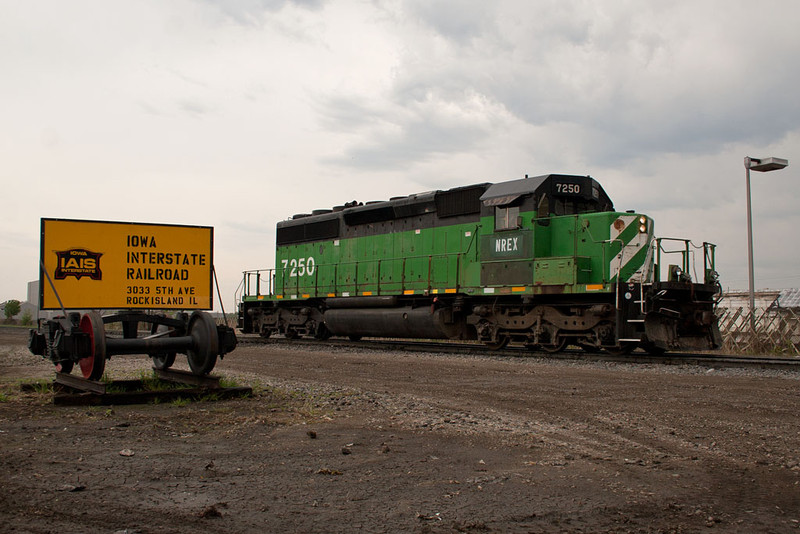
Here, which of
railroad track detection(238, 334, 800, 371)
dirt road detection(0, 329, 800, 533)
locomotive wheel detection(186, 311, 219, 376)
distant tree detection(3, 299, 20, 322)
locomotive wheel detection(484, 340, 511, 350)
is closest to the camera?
dirt road detection(0, 329, 800, 533)

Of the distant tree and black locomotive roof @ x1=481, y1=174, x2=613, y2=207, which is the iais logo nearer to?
black locomotive roof @ x1=481, y1=174, x2=613, y2=207

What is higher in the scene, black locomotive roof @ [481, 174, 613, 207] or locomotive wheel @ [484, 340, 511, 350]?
black locomotive roof @ [481, 174, 613, 207]

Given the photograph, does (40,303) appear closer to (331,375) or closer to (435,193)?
(331,375)

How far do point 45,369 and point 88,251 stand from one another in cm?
528

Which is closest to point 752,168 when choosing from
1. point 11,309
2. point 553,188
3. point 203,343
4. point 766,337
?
point 766,337

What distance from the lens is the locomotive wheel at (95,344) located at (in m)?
7.50

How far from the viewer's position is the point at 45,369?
41.6 ft

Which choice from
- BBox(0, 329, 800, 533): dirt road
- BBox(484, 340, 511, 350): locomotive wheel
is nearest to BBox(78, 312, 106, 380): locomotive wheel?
BBox(0, 329, 800, 533): dirt road

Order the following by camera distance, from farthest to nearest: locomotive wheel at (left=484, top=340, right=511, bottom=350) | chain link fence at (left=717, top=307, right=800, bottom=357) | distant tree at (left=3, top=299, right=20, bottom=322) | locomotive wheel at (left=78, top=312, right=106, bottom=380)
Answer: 1. distant tree at (left=3, top=299, right=20, bottom=322)
2. chain link fence at (left=717, top=307, right=800, bottom=357)
3. locomotive wheel at (left=484, top=340, right=511, bottom=350)
4. locomotive wheel at (left=78, top=312, right=106, bottom=380)

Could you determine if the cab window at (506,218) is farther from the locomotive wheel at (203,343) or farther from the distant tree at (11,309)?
the distant tree at (11,309)

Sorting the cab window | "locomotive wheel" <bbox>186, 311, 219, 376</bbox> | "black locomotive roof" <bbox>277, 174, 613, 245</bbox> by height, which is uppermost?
"black locomotive roof" <bbox>277, 174, 613, 245</bbox>

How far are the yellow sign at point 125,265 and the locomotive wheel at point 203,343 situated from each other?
26.6 inches

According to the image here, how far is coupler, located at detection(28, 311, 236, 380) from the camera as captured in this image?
24.8 ft

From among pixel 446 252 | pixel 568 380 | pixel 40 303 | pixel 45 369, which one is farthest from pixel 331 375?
pixel 446 252
